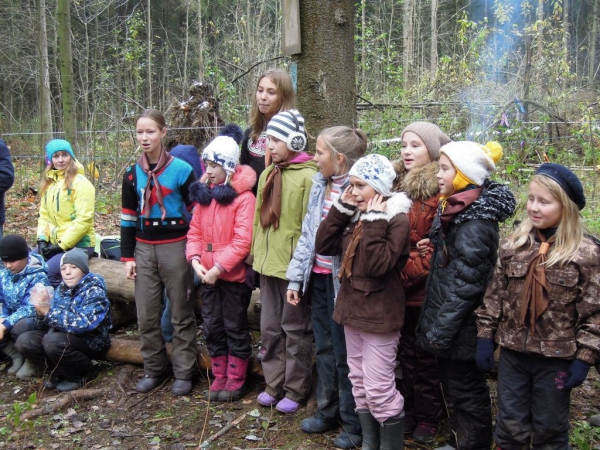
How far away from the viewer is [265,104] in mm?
4289

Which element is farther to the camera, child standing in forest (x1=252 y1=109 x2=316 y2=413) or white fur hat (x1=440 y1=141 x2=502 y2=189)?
child standing in forest (x1=252 y1=109 x2=316 y2=413)

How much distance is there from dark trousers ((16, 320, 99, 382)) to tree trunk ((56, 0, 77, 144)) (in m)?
5.26

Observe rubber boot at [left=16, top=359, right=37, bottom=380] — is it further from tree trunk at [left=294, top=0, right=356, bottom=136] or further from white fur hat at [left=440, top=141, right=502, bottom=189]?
white fur hat at [left=440, top=141, right=502, bottom=189]

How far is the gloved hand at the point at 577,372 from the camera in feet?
9.05

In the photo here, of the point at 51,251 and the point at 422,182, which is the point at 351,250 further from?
the point at 51,251

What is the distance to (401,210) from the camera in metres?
3.26

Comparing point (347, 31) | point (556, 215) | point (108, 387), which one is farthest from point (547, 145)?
point (108, 387)

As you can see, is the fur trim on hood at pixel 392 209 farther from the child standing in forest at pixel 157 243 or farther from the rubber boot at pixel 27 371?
the rubber boot at pixel 27 371

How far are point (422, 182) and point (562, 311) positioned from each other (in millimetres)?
1120

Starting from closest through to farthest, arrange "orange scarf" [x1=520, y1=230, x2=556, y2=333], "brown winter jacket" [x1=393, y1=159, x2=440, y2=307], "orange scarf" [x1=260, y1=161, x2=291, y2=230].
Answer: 1. "orange scarf" [x1=520, y1=230, x2=556, y2=333]
2. "brown winter jacket" [x1=393, y1=159, x2=440, y2=307]
3. "orange scarf" [x1=260, y1=161, x2=291, y2=230]

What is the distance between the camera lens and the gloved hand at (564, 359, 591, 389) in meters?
2.76

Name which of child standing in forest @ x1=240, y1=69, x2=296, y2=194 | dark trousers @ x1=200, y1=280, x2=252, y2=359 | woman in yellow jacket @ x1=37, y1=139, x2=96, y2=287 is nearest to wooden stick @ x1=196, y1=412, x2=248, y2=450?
dark trousers @ x1=200, y1=280, x2=252, y2=359

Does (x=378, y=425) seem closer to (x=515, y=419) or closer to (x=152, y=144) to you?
(x=515, y=419)

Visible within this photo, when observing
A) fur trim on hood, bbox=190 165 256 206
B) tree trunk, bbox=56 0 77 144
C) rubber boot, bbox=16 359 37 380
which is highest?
tree trunk, bbox=56 0 77 144
